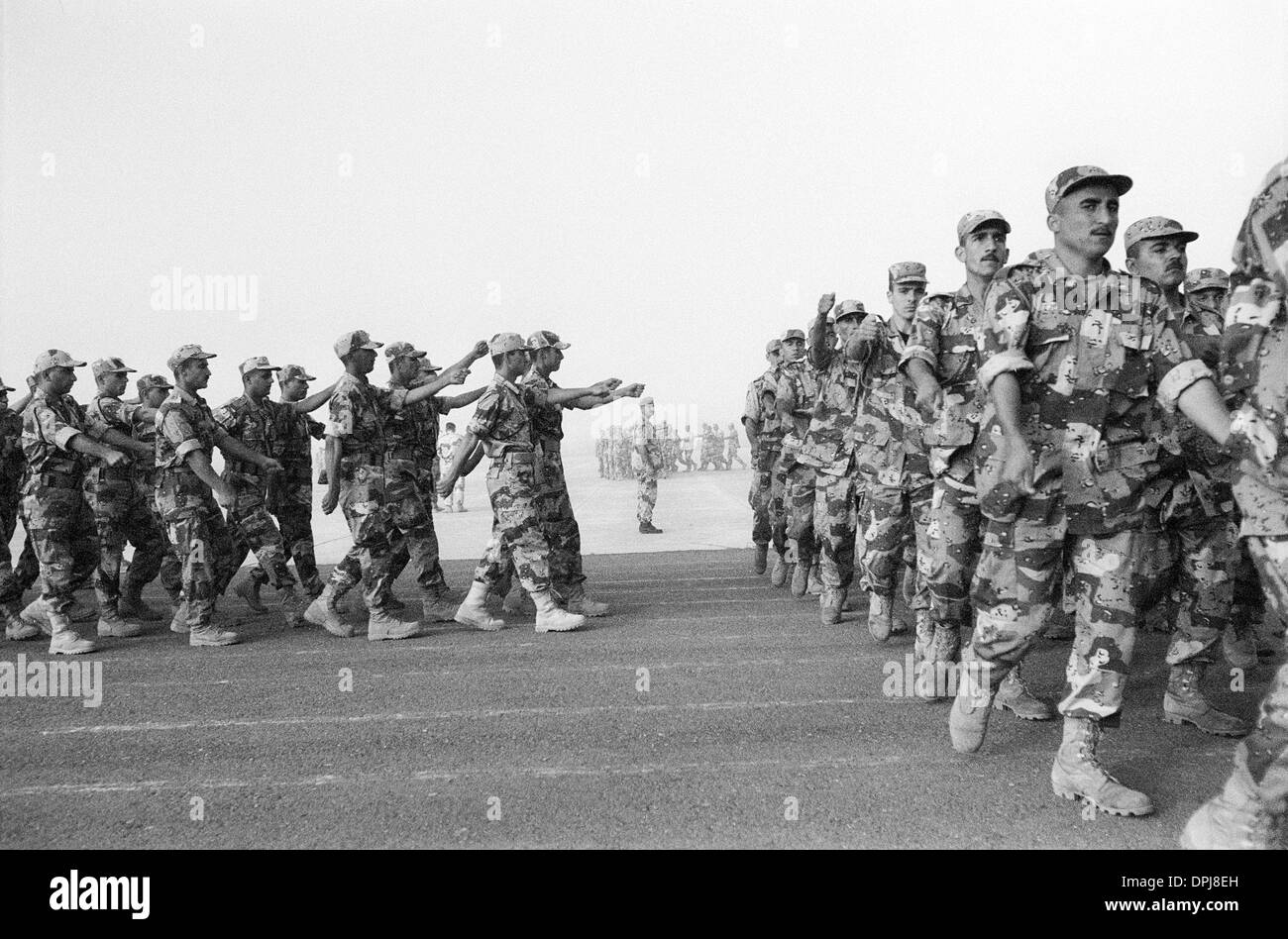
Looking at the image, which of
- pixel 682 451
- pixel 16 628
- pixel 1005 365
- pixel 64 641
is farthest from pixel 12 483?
pixel 682 451

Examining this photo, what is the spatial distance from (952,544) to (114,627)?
259 inches

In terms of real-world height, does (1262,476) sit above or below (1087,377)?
below

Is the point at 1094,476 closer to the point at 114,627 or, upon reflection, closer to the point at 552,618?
the point at 552,618

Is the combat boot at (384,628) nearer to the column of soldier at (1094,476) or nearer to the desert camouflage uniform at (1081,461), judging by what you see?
the column of soldier at (1094,476)

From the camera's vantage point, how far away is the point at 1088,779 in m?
2.97

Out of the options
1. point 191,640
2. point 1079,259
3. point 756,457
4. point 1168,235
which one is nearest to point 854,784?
point 1079,259

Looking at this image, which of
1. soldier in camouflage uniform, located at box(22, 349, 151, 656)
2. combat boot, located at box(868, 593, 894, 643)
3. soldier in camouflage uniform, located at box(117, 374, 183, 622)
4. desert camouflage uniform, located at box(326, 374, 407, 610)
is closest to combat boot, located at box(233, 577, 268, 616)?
soldier in camouflage uniform, located at box(117, 374, 183, 622)

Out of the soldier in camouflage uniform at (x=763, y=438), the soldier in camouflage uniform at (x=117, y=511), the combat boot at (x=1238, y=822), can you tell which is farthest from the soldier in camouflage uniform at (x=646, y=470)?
the combat boot at (x=1238, y=822)

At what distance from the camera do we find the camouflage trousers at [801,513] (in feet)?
24.0

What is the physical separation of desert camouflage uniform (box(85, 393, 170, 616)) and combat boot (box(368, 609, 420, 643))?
2402mm

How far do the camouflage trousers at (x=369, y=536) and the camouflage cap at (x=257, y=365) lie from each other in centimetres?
168
